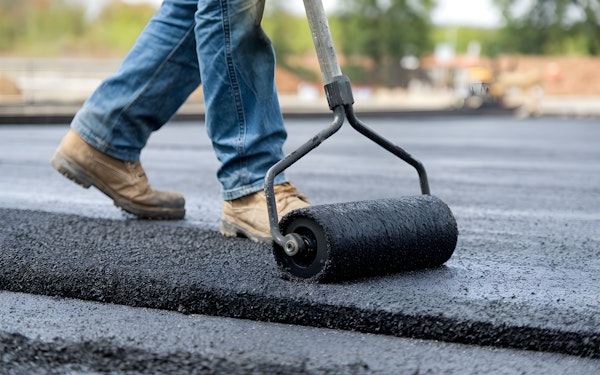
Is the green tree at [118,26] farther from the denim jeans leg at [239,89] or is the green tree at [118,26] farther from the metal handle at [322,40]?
the metal handle at [322,40]

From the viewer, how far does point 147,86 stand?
135 inches

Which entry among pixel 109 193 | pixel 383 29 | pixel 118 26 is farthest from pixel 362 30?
pixel 109 193

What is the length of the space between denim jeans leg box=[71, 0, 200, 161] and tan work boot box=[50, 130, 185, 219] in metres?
0.05

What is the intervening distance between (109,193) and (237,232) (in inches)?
27.1

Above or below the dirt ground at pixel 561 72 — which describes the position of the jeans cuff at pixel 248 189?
above

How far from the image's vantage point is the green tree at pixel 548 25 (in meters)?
70.8

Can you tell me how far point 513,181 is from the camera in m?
6.14

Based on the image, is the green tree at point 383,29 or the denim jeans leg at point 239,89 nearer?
the denim jeans leg at point 239,89

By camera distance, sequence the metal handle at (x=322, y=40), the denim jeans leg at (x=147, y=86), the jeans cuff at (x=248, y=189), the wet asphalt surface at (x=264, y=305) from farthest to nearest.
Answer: the denim jeans leg at (x=147, y=86)
the jeans cuff at (x=248, y=189)
the metal handle at (x=322, y=40)
the wet asphalt surface at (x=264, y=305)

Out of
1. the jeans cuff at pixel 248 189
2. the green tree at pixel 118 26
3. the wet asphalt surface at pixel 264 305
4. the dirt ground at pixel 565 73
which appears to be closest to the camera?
the wet asphalt surface at pixel 264 305

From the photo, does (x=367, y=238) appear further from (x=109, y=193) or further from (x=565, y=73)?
(x=565, y=73)

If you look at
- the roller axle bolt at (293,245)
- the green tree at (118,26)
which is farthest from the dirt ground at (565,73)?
the roller axle bolt at (293,245)

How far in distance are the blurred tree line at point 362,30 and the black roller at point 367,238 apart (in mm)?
55199

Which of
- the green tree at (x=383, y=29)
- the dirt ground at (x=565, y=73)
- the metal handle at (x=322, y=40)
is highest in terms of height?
the metal handle at (x=322, y=40)
